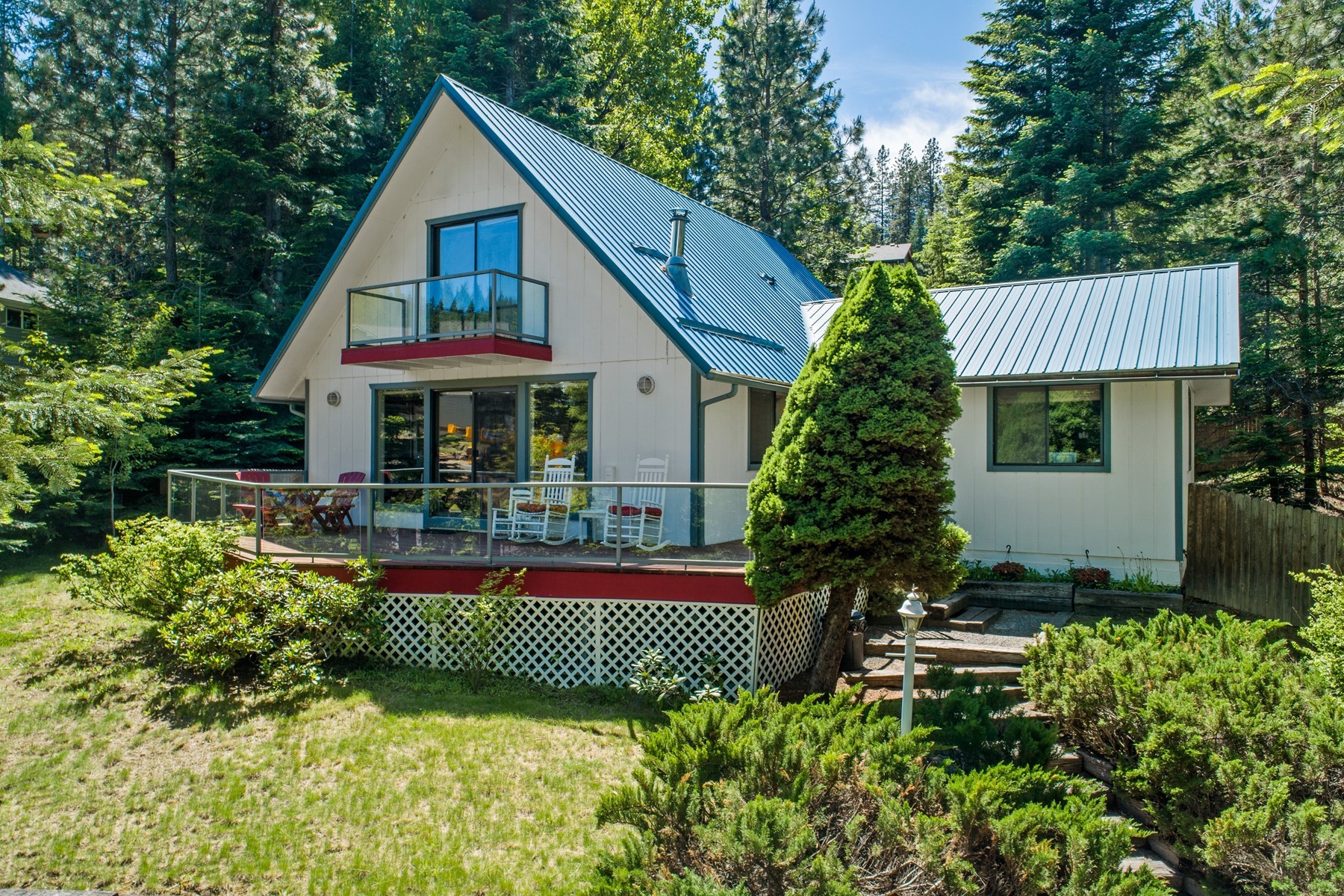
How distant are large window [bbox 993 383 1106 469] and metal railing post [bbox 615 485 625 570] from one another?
237 inches

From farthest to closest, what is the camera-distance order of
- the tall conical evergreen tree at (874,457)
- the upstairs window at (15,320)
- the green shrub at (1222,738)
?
the upstairs window at (15,320) → the tall conical evergreen tree at (874,457) → the green shrub at (1222,738)

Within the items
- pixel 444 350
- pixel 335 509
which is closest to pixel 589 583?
pixel 335 509

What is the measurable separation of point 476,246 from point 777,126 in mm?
23015

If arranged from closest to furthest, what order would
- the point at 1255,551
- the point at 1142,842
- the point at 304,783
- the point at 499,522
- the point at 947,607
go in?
the point at 1142,842
the point at 304,783
the point at 499,522
the point at 947,607
the point at 1255,551

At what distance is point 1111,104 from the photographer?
24594 millimetres

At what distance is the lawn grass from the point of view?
569 centimetres

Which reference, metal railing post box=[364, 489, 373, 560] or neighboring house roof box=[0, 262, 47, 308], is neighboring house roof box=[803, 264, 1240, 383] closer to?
metal railing post box=[364, 489, 373, 560]

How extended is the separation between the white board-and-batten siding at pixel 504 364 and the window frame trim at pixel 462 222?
39 mm

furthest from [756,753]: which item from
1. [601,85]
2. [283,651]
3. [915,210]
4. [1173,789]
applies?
[915,210]

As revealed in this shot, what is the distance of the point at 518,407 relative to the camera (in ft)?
40.2

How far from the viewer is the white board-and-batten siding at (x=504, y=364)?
36.2 ft

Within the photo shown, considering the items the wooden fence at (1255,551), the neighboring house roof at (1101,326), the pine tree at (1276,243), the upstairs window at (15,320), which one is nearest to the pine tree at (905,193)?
the pine tree at (1276,243)

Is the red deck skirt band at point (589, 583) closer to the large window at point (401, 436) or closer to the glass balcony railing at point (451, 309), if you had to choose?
the glass balcony railing at point (451, 309)

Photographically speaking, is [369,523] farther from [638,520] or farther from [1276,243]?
[1276,243]
